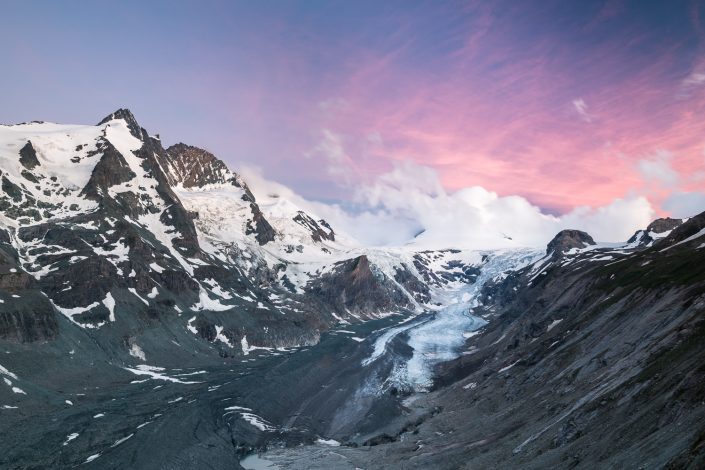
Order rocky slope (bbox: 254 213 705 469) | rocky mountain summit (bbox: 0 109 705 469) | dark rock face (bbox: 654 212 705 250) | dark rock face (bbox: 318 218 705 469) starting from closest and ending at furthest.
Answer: dark rock face (bbox: 318 218 705 469), rocky slope (bbox: 254 213 705 469), rocky mountain summit (bbox: 0 109 705 469), dark rock face (bbox: 654 212 705 250)

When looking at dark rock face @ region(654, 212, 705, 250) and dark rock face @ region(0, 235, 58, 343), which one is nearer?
dark rock face @ region(654, 212, 705, 250)

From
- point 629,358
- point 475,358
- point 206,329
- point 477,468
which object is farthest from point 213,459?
point 206,329

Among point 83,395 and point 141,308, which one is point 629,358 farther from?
point 141,308

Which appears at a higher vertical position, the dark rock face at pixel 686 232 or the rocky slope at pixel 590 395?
the dark rock face at pixel 686 232

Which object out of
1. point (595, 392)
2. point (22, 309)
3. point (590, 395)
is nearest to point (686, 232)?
point (595, 392)

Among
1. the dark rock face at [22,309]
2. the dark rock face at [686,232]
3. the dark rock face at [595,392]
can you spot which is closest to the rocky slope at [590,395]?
the dark rock face at [595,392]

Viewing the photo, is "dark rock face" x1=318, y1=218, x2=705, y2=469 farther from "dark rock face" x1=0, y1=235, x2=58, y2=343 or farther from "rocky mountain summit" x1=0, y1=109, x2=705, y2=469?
"dark rock face" x1=0, y1=235, x2=58, y2=343

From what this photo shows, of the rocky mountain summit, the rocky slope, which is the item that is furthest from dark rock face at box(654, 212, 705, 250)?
the rocky mountain summit

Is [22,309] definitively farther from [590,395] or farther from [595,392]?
[595,392]

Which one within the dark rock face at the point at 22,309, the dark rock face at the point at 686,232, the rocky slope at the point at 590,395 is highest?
the dark rock face at the point at 22,309

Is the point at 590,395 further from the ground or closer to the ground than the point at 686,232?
closer to the ground

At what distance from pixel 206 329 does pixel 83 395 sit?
256ft

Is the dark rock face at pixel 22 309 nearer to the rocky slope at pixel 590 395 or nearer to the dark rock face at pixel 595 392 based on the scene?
the rocky slope at pixel 590 395

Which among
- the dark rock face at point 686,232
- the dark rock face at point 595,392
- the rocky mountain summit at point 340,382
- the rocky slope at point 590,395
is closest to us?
the dark rock face at point 595,392
